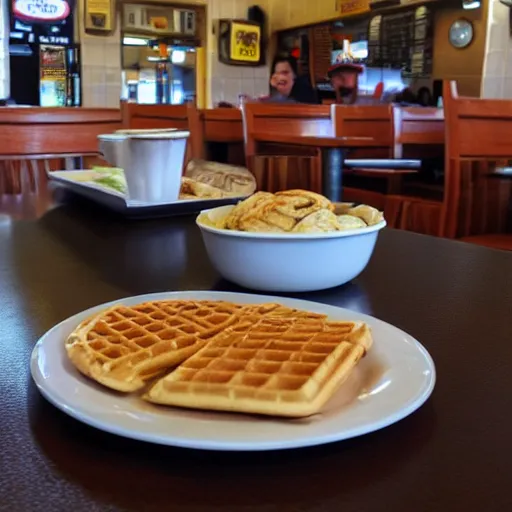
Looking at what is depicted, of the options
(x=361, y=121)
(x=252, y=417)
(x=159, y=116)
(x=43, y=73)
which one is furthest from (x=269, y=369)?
(x=43, y=73)

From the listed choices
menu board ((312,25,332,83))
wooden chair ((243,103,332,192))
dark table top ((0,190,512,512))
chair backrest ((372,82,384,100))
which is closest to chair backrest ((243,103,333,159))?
wooden chair ((243,103,332,192))

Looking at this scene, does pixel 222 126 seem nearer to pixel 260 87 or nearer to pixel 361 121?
pixel 361 121

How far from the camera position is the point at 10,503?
27 centimetres

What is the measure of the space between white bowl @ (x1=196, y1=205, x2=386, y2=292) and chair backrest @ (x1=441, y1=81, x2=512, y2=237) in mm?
1513

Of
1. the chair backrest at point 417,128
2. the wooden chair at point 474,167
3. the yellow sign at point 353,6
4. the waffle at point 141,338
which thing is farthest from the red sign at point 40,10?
the waffle at point 141,338

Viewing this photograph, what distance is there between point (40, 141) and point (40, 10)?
4.31 m

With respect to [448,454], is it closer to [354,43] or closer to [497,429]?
[497,429]

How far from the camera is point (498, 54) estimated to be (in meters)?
4.32

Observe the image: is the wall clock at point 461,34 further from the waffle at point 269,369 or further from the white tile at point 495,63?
the waffle at point 269,369

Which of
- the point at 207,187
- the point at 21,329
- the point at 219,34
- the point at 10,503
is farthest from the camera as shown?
the point at 219,34

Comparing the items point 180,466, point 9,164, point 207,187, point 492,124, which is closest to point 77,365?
point 180,466

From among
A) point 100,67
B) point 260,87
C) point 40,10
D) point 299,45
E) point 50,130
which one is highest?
point 40,10

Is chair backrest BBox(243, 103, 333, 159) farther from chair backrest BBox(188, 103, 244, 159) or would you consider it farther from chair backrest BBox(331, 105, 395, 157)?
chair backrest BBox(188, 103, 244, 159)

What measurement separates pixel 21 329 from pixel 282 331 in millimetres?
206
